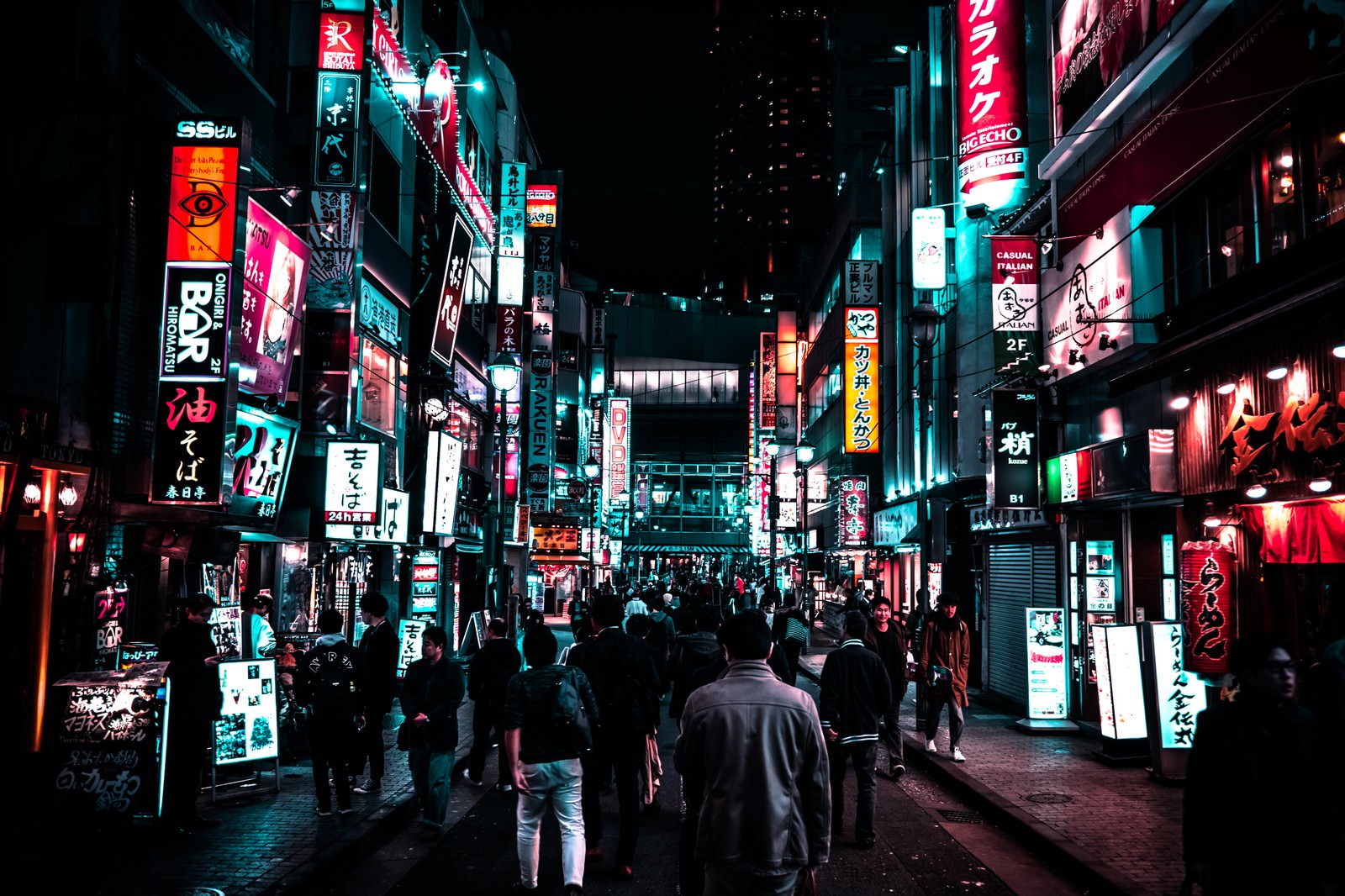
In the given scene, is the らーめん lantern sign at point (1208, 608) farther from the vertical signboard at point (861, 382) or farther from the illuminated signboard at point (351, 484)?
the vertical signboard at point (861, 382)

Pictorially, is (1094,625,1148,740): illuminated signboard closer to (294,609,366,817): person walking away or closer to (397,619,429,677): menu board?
(294,609,366,817): person walking away

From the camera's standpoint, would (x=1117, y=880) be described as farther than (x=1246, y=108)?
No

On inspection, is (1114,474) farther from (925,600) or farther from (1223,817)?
(1223,817)

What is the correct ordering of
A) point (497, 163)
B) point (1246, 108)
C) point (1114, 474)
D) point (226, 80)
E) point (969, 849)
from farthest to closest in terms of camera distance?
point (497, 163)
point (226, 80)
point (1114, 474)
point (1246, 108)
point (969, 849)

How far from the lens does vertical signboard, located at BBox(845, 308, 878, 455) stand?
1315 inches

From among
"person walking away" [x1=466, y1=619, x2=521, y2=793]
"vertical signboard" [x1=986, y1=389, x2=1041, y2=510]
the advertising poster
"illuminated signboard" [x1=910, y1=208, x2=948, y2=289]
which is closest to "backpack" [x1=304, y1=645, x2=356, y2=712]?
"person walking away" [x1=466, y1=619, x2=521, y2=793]

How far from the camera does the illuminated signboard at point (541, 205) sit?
142 feet

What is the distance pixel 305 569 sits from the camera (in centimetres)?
1933

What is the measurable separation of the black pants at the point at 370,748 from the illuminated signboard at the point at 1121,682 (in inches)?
313

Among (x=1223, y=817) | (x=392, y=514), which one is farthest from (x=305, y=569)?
(x=1223, y=817)

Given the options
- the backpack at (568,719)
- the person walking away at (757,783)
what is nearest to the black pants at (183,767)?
the backpack at (568,719)

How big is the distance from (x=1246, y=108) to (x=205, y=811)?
13.1 metres

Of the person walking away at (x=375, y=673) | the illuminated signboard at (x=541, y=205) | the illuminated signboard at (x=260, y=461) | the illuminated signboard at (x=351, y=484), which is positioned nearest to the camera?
the person walking away at (x=375, y=673)

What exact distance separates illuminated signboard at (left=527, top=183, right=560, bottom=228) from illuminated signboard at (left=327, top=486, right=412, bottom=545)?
23255 millimetres
